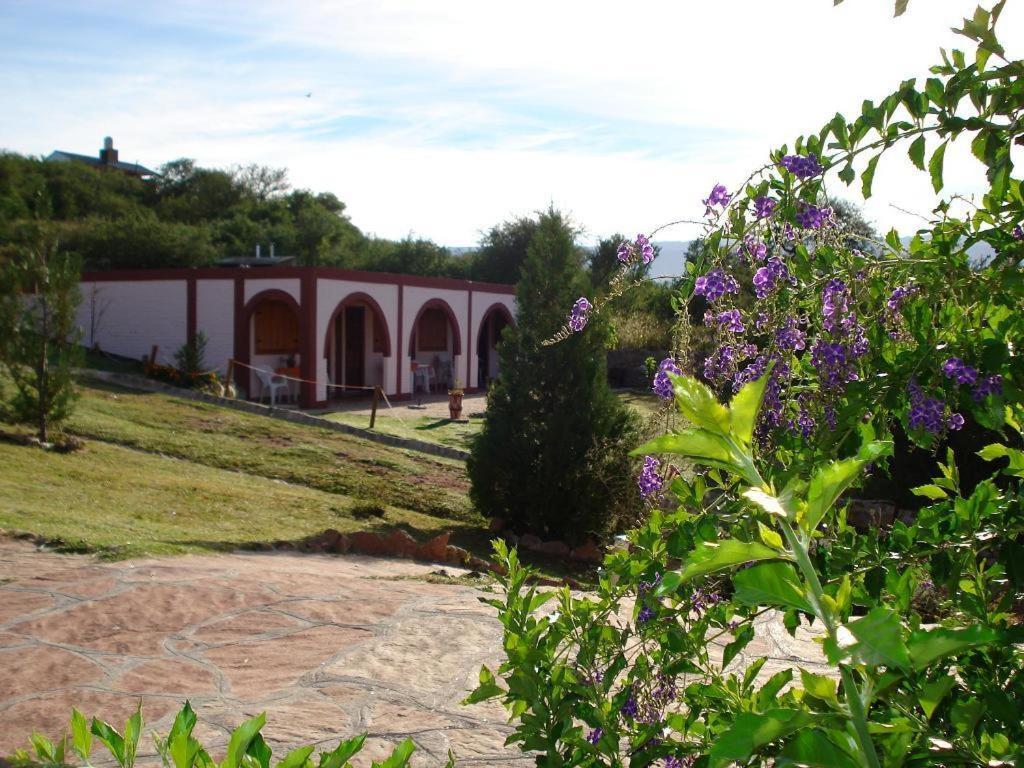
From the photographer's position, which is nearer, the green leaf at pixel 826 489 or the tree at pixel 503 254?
the green leaf at pixel 826 489

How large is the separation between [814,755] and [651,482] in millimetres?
1325

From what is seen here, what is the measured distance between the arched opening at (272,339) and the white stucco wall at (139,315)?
1767mm

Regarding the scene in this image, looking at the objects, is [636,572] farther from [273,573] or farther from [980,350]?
[273,573]

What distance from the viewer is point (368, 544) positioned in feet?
27.5

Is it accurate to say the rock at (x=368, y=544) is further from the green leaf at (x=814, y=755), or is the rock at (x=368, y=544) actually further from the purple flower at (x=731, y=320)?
the green leaf at (x=814, y=755)

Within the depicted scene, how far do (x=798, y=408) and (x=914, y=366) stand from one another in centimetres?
38

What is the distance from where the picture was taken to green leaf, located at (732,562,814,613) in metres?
1.03

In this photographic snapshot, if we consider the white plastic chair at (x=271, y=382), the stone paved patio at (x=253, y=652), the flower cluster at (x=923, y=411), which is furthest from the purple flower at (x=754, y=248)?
the white plastic chair at (x=271, y=382)

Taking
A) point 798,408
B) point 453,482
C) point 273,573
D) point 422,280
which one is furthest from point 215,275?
point 798,408

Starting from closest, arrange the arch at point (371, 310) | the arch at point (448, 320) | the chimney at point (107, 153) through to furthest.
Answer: the arch at point (371, 310)
the arch at point (448, 320)
the chimney at point (107, 153)

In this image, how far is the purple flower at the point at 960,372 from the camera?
1.91 meters

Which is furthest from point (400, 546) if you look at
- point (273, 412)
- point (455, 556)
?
point (273, 412)

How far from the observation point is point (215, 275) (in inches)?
903

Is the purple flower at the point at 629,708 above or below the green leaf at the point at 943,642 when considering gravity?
below
